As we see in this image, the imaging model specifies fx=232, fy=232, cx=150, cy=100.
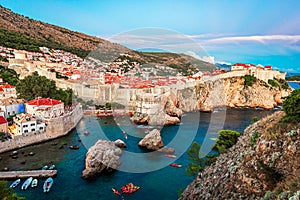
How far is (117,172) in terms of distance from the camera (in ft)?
36.9

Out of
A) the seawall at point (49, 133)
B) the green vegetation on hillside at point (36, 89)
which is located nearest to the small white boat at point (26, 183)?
the seawall at point (49, 133)

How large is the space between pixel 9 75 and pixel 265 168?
88.3 ft

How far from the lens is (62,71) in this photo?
31.9 metres

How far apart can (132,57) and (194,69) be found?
1351cm

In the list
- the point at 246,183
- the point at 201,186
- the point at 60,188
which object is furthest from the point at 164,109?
the point at 246,183

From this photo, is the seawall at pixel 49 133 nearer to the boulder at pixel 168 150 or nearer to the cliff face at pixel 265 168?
the boulder at pixel 168 150

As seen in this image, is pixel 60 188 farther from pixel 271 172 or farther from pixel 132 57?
pixel 132 57

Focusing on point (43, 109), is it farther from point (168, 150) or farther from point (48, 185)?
point (168, 150)

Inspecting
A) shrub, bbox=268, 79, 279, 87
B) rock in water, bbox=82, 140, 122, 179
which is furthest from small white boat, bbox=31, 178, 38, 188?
shrub, bbox=268, 79, 279, 87

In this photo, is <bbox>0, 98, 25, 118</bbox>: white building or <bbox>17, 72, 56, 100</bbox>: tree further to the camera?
<bbox>17, 72, 56, 100</bbox>: tree

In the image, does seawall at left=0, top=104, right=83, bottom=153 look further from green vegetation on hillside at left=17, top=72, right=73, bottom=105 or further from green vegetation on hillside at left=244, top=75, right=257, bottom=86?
green vegetation on hillside at left=244, top=75, right=257, bottom=86

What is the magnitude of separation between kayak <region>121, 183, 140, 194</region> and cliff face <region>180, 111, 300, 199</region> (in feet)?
16.1

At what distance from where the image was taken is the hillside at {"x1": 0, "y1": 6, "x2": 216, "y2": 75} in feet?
129

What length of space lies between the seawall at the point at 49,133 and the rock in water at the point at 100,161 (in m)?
5.07
